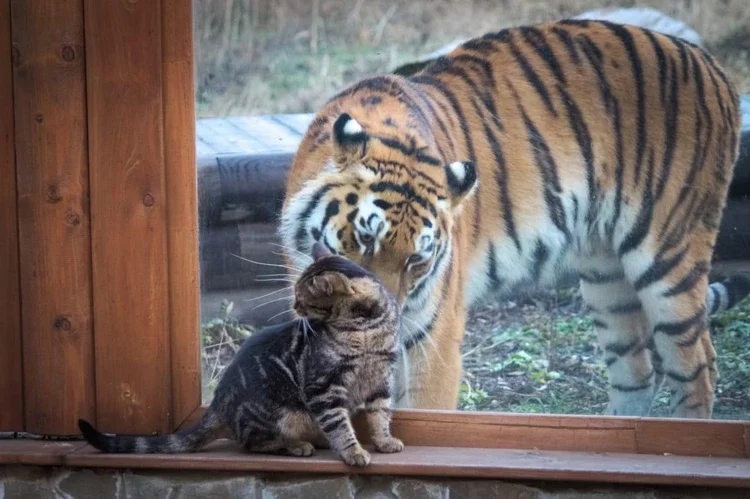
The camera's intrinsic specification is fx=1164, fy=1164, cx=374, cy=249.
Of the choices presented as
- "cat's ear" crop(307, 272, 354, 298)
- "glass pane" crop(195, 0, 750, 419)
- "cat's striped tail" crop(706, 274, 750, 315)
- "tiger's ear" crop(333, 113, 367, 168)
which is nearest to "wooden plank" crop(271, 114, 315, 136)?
"glass pane" crop(195, 0, 750, 419)

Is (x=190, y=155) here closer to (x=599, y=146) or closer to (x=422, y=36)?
(x=422, y=36)

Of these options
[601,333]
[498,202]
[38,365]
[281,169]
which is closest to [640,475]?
[601,333]

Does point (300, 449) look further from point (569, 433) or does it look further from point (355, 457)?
point (569, 433)

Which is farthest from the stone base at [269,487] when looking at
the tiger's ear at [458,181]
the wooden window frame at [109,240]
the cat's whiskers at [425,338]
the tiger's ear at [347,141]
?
the tiger's ear at [347,141]

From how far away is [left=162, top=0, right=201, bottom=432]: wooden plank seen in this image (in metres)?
4.28

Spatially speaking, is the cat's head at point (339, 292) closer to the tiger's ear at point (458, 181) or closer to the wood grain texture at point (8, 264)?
the tiger's ear at point (458, 181)

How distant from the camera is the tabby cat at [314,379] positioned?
3967mm

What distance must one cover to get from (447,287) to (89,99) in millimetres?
1496

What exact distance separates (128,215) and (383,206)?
3.12 feet

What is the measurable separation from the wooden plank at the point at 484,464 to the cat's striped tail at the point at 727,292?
54cm

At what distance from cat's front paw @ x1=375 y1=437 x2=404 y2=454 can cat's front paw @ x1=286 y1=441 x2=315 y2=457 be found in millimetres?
237

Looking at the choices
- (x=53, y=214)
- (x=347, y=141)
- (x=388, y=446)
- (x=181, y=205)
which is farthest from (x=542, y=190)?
(x=53, y=214)

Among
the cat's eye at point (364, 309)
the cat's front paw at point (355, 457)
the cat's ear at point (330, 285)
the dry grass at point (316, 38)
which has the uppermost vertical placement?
the dry grass at point (316, 38)

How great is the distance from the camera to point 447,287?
4312mm
